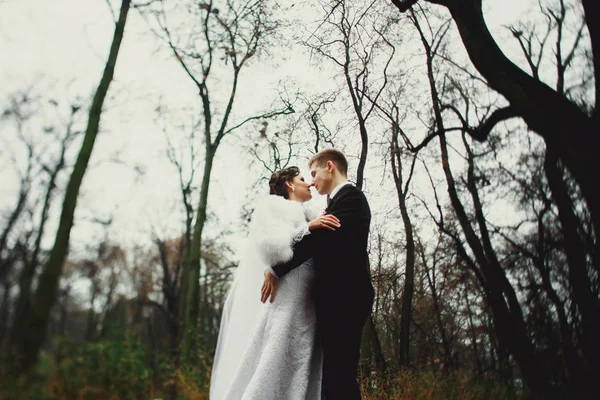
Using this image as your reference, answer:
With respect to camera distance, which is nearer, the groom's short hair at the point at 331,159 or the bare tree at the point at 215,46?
the groom's short hair at the point at 331,159

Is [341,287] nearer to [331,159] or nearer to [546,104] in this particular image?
[331,159]

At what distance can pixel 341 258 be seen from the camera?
2434 millimetres

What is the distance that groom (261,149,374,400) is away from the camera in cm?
231

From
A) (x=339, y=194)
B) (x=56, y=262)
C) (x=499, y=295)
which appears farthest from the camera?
(x=499, y=295)

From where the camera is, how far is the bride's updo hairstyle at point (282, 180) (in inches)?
117

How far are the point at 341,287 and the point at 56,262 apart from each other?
1.58 metres

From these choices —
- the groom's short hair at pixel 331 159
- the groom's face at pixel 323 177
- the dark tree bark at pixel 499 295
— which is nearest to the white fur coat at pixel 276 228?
the groom's face at pixel 323 177

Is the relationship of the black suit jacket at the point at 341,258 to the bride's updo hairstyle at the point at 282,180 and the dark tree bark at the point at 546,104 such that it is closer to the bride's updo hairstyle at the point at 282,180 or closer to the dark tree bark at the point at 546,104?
the bride's updo hairstyle at the point at 282,180

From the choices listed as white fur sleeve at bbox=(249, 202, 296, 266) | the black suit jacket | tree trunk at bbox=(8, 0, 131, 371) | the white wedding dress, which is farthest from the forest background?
the black suit jacket

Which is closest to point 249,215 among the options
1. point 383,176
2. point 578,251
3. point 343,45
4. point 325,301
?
point 383,176

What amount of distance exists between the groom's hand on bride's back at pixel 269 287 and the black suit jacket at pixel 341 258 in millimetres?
134

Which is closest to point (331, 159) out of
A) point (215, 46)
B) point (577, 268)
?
point (577, 268)

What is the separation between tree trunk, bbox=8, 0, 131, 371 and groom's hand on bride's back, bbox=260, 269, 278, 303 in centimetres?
122

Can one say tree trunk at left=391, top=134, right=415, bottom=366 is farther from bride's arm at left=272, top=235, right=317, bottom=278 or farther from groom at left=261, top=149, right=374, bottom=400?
bride's arm at left=272, top=235, right=317, bottom=278
